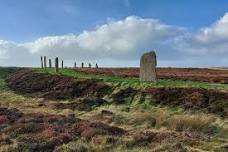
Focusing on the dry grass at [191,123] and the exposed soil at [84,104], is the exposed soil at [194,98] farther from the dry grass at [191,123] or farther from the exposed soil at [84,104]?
the exposed soil at [84,104]

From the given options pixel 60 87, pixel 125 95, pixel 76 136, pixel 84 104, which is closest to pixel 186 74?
pixel 60 87

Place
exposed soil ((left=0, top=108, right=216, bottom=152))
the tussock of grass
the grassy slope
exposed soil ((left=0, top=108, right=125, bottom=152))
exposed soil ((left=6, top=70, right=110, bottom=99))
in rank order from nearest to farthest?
exposed soil ((left=0, top=108, right=216, bottom=152)) < the grassy slope < exposed soil ((left=0, top=108, right=125, bottom=152)) < the tussock of grass < exposed soil ((left=6, top=70, right=110, bottom=99))

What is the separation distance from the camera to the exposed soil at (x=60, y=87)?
3653cm

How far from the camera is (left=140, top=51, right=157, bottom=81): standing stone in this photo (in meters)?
37.3

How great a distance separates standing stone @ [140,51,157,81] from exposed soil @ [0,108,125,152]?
1371cm

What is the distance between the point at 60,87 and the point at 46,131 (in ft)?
69.1

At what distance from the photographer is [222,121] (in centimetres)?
2386

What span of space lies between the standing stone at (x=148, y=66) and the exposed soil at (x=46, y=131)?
1371 cm

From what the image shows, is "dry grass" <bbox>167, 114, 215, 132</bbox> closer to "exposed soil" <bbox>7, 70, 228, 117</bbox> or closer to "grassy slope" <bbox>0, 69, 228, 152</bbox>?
"grassy slope" <bbox>0, 69, 228, 152</bbox>

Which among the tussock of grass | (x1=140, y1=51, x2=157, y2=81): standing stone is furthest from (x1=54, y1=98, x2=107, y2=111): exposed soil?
the tussock of grass

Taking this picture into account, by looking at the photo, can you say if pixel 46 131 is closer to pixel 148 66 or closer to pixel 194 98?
pixel 194 98

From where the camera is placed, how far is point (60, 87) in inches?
1623

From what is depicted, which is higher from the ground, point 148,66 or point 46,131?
point 148,66

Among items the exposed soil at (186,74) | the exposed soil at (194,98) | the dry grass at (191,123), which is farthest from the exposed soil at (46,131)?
the exposed soil at (186,74)
